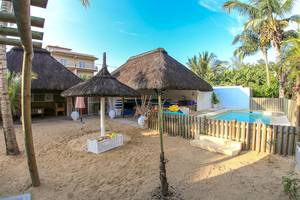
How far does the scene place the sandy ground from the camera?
323cm

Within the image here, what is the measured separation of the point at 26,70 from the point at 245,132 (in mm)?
5809

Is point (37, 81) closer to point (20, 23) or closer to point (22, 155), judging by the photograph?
point (22, 155)

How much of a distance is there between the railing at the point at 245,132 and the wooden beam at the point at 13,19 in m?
5.64

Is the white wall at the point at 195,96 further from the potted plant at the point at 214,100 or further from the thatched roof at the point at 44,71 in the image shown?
the thatched roof at the point at 44,71

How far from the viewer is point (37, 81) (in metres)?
11.5

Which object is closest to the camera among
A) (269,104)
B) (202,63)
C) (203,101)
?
(269,104)

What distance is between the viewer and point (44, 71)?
12656 mm

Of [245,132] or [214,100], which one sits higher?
[214,100]

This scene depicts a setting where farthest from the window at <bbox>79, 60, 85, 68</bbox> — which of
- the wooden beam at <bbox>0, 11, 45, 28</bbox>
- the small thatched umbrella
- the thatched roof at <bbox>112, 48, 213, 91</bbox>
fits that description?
the wooden beam at <bbox>0, 11, 45, 28</bbox>

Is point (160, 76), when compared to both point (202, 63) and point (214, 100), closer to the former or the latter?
point (214, 100)

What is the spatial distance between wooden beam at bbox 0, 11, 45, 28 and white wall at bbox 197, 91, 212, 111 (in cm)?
1485

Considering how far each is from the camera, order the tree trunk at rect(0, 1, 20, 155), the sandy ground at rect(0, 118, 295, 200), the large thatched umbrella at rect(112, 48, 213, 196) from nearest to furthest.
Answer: the sandy ground at rect(0, 118, 295, 200) → the tree trunk at rect(0, 1, 20, 155) → the large thatched umbrella at rect(112, 48, 213, 196)

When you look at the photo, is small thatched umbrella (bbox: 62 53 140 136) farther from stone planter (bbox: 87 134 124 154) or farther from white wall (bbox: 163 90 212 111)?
white wall (bbox: 163 90 212 111)

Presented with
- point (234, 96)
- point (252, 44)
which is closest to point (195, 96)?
point (234, 96)
